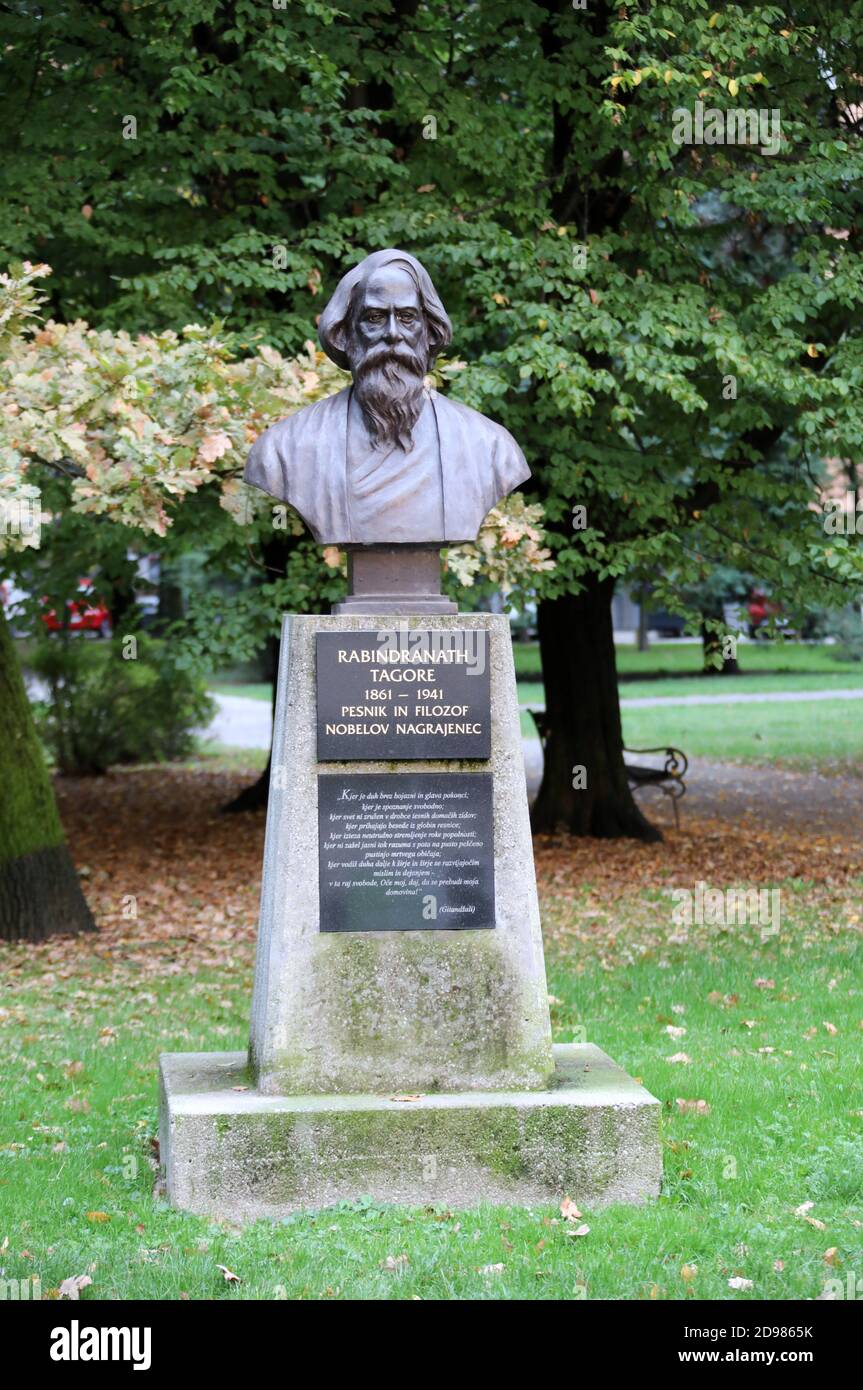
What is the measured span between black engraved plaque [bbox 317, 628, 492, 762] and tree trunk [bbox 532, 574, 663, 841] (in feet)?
33.2

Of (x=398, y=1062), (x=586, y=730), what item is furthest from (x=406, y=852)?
(x=586, y=730)

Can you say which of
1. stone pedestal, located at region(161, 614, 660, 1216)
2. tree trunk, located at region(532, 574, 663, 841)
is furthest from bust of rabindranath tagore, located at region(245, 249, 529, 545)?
tree trunk, located at region(532, 574, 663, 841)

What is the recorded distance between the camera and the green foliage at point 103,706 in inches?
878

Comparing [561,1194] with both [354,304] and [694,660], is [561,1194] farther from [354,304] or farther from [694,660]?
[694,660]

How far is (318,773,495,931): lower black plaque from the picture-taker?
20.5 feet

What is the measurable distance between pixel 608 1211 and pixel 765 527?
8.21m

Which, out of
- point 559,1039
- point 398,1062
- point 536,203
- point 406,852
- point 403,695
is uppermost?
point 536,203

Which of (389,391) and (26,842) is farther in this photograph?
(26,842)

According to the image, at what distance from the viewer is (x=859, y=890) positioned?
43.6 ft

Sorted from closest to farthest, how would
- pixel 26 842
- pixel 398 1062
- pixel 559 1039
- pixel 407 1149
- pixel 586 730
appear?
pixel 407 1149, pixel 398 1062, pixel 559 1039, pixel 26 842, pixel 586 730

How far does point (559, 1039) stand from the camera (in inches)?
341

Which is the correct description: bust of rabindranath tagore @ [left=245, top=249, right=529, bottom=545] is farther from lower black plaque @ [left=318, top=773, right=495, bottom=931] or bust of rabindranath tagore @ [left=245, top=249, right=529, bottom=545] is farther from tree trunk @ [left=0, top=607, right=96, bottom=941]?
tree trunk @ [left=0, top=607, right=96, bottom=941]

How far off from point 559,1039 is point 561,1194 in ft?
8.78

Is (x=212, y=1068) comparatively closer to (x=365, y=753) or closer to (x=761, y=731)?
(x=365, y=753)
